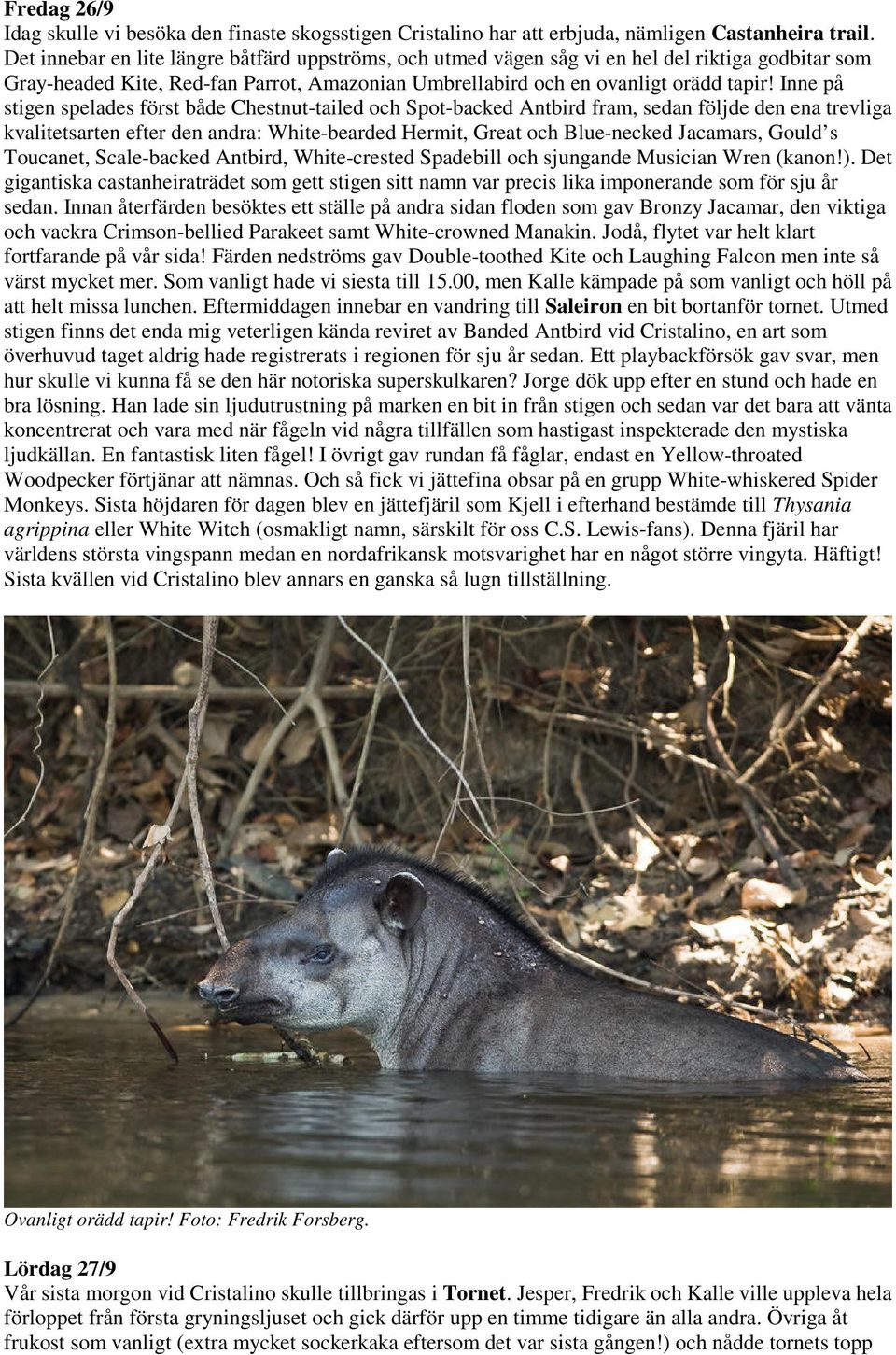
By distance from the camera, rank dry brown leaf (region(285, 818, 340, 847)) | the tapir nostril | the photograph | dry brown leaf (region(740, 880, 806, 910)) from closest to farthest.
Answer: the photograph
the tapir nostril
dry brown leaf (region(740, 880, 806, 910))
dry brown leaf (region(285, 818, 340, 847))

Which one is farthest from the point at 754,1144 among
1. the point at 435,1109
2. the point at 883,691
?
the point at 883,691

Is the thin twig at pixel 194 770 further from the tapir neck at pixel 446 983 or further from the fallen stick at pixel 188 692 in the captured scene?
the fallen stick at pixel 188 692

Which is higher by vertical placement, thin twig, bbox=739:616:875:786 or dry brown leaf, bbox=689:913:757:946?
thin twig, bbox=739:616:875:786

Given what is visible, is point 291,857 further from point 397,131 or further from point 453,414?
point 397,131

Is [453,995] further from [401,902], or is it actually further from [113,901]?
[113,901]

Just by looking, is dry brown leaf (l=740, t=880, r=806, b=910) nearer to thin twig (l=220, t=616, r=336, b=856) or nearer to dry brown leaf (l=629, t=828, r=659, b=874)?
dry brown leaf (l=629, t=828, r=659, b=874)

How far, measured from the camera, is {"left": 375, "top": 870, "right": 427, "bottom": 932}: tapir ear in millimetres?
9312

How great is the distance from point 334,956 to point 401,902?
1.63ft

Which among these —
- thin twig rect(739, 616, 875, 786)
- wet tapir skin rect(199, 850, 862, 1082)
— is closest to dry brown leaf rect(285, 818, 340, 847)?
thin twig rect(739, 616, 875, 786)

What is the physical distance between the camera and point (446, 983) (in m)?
9.60

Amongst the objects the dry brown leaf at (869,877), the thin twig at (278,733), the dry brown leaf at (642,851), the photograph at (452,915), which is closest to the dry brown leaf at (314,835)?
the photograph at (452,915)

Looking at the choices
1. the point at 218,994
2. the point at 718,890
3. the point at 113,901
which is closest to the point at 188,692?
the point at 113,901

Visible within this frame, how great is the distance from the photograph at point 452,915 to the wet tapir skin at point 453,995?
2cm

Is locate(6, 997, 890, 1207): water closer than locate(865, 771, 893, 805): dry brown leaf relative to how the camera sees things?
Yes
